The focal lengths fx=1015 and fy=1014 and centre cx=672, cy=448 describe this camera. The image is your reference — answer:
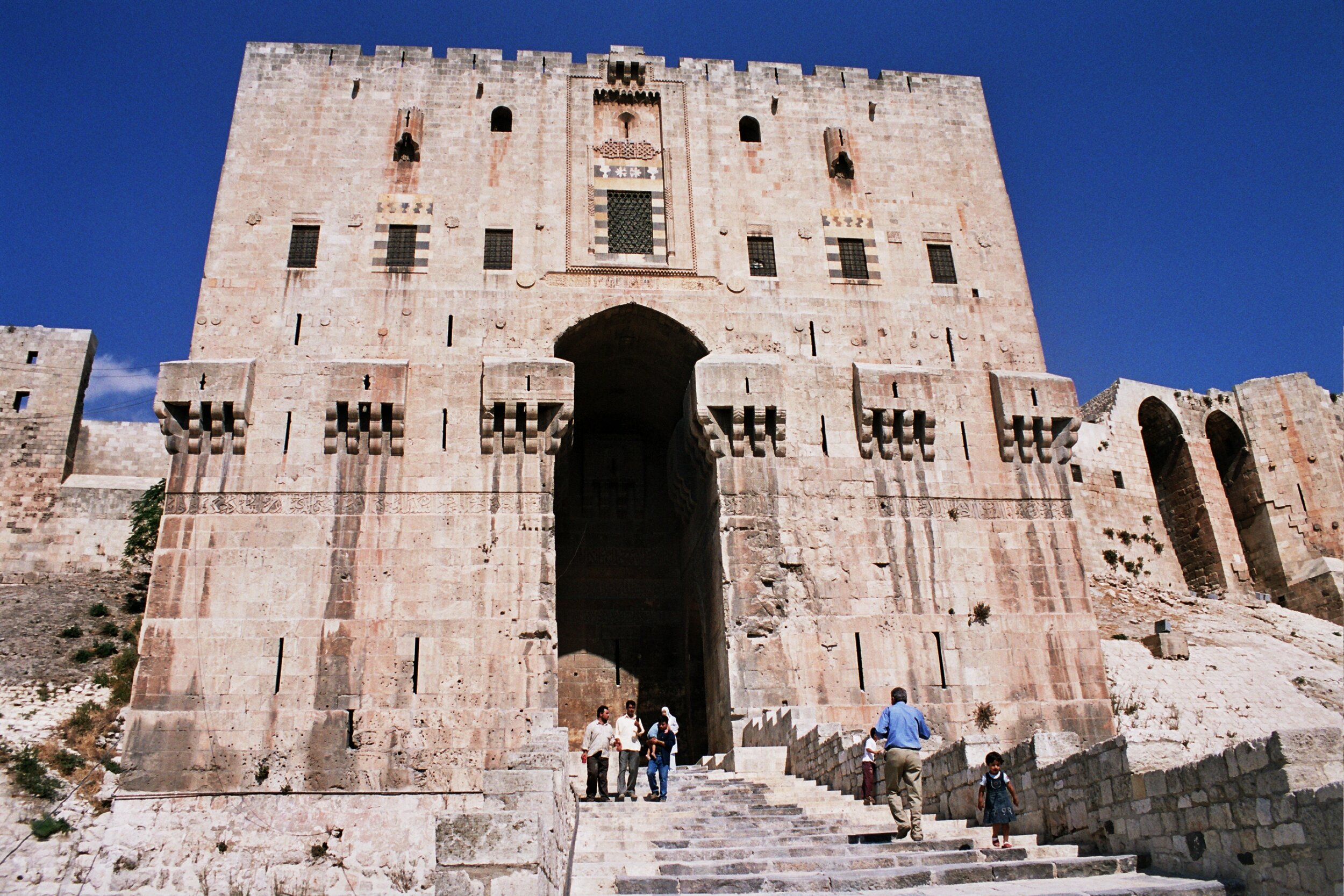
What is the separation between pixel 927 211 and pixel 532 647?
11829mm

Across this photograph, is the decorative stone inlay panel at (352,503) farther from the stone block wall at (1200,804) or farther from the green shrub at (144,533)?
the green shrub at (144,533)

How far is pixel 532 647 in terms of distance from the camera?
1593 cm

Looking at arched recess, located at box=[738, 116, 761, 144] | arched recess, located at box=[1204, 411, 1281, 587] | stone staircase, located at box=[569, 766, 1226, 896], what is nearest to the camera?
stone staircase, located at box=[569, 766, 1226, 896]

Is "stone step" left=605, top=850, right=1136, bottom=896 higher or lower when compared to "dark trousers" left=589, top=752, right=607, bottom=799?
lower

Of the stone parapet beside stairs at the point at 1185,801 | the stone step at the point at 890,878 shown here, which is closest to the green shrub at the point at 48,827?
the stone step at the point at 890,878

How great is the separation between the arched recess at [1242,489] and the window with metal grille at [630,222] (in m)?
22.4

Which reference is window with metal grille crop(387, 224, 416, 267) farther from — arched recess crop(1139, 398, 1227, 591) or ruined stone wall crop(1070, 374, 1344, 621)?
arched recess crop(1139, 398, 1227, 591)

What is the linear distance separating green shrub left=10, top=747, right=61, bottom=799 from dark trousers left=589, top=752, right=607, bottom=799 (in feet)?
33.4

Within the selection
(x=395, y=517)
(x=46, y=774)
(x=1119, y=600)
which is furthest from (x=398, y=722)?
(x=1119, y=600)

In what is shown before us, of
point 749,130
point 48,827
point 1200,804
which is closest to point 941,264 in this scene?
point 749,130

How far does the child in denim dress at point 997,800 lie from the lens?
909 cm

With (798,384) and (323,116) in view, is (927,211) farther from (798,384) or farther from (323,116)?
(323,116)

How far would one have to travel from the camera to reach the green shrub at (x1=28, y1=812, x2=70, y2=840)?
15688 millimetres

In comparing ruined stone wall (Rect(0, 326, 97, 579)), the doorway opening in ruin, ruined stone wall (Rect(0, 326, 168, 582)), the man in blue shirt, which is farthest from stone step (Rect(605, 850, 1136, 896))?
ruined stone wall (Rect(0, 326, 97, 579))
